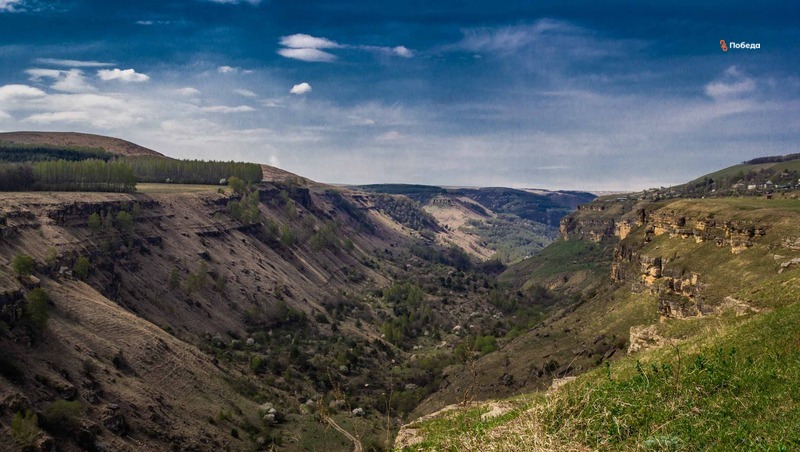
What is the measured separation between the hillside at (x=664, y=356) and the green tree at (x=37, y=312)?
40.1m

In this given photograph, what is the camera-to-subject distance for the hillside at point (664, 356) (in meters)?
11.3

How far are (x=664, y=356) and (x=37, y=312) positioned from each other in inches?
2013

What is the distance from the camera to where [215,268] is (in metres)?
95.8

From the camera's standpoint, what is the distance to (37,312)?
44812 mm

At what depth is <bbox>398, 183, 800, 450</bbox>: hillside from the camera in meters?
11.3

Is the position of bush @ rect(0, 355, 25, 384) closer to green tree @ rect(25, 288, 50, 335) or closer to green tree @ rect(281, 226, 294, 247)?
green tree @ rect(25, 288, 50, 335)

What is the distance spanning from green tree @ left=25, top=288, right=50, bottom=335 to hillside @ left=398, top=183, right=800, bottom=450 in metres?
40.1

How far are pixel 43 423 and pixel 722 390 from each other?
143 ft

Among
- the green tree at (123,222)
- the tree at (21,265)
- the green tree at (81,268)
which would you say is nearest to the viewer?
the tree at (21,265)

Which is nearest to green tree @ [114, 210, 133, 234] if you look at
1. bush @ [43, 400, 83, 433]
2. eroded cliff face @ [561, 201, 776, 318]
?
bush @ [43, 400, 83, 433]

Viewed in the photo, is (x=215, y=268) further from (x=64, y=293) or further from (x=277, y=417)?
(x=277, y=417)

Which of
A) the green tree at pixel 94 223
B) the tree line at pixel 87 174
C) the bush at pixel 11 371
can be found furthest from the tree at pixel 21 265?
the tree line at pixel 87 174

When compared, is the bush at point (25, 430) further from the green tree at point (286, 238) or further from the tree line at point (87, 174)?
the green tree at point (286, 238)

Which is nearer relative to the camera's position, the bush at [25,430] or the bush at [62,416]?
the bush at [25,430]
